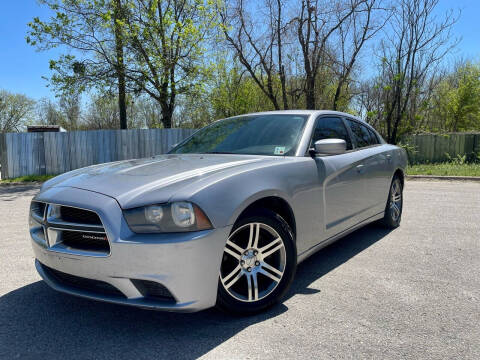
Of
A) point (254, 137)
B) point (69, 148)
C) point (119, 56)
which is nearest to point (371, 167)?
point (254, 137)

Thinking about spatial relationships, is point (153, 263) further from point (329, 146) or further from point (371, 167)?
point (371, 167)

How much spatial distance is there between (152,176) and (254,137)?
127 centimetres

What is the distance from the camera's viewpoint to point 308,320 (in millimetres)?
2549

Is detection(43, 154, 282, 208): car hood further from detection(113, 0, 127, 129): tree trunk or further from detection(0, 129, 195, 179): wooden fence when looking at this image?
detection(113, 0, 127, 129): tree trunk

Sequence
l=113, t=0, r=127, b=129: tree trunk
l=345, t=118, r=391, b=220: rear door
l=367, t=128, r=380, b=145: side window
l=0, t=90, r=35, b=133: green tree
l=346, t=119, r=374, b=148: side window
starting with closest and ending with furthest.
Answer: l=345, t=118, r=391, b=220: rear door, l=346, t=119, r=374, b=148: side window, l=367, t=128, r=380, b=145: side window, l=113, t=0, r=127, b=129: tree trunk, l=0, t=90, r=35, b=133: green tree

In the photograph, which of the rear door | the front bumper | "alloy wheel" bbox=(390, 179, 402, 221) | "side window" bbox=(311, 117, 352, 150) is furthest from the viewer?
"alloy wheel" bbox=(390, 179, 402, 221)

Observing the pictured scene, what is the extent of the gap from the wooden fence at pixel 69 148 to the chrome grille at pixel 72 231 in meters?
13.4

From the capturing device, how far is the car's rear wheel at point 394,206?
4.94 metres

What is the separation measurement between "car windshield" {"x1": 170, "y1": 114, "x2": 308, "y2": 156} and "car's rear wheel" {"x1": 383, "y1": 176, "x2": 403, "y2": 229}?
2119mm

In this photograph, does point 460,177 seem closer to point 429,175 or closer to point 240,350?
point 429,175

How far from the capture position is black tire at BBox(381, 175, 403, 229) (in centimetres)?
493

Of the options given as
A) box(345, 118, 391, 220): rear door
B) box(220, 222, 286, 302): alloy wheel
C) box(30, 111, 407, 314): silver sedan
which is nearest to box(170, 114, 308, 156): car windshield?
box(30, 111, 407, 314): silver sedan

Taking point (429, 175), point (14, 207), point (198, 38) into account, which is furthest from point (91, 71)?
point (429, 175)

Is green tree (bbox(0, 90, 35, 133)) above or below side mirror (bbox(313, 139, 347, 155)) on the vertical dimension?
above
